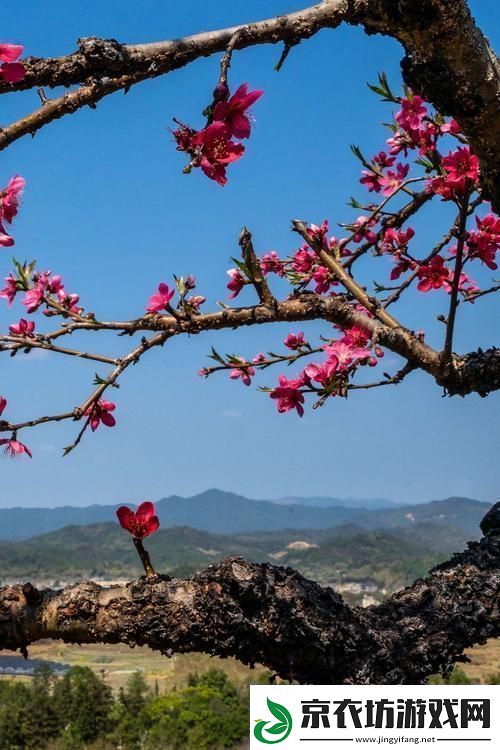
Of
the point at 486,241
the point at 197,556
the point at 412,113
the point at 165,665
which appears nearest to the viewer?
the point at 486,241

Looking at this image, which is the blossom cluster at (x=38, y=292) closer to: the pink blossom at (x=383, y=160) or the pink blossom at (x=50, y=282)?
the pink blossom at (x=50, y=282)

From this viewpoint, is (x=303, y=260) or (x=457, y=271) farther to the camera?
(x=303, y=260)

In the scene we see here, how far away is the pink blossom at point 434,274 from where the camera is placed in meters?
3.46

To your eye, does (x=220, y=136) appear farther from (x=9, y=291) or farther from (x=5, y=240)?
(x=9, y=291)

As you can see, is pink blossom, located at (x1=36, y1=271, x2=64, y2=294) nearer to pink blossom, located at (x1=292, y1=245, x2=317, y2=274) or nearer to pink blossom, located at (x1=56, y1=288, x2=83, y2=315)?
pink blossom, located at (x1=56, y1=288, x2=83, y2=315)

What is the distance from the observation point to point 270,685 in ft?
8.19

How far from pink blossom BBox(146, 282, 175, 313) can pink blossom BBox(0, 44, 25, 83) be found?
1.28 meters

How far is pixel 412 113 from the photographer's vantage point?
3.55m

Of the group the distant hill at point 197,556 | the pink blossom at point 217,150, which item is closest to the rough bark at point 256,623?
the pink blossom at point 217,150

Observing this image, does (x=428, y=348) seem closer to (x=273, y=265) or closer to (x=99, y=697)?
(x=273, y=265)

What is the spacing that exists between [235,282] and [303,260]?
797 millimetres

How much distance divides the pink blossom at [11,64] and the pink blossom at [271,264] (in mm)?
2613

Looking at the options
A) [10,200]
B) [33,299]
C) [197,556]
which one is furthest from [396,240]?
[197,556]

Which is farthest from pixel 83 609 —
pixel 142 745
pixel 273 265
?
pixel 142 745
